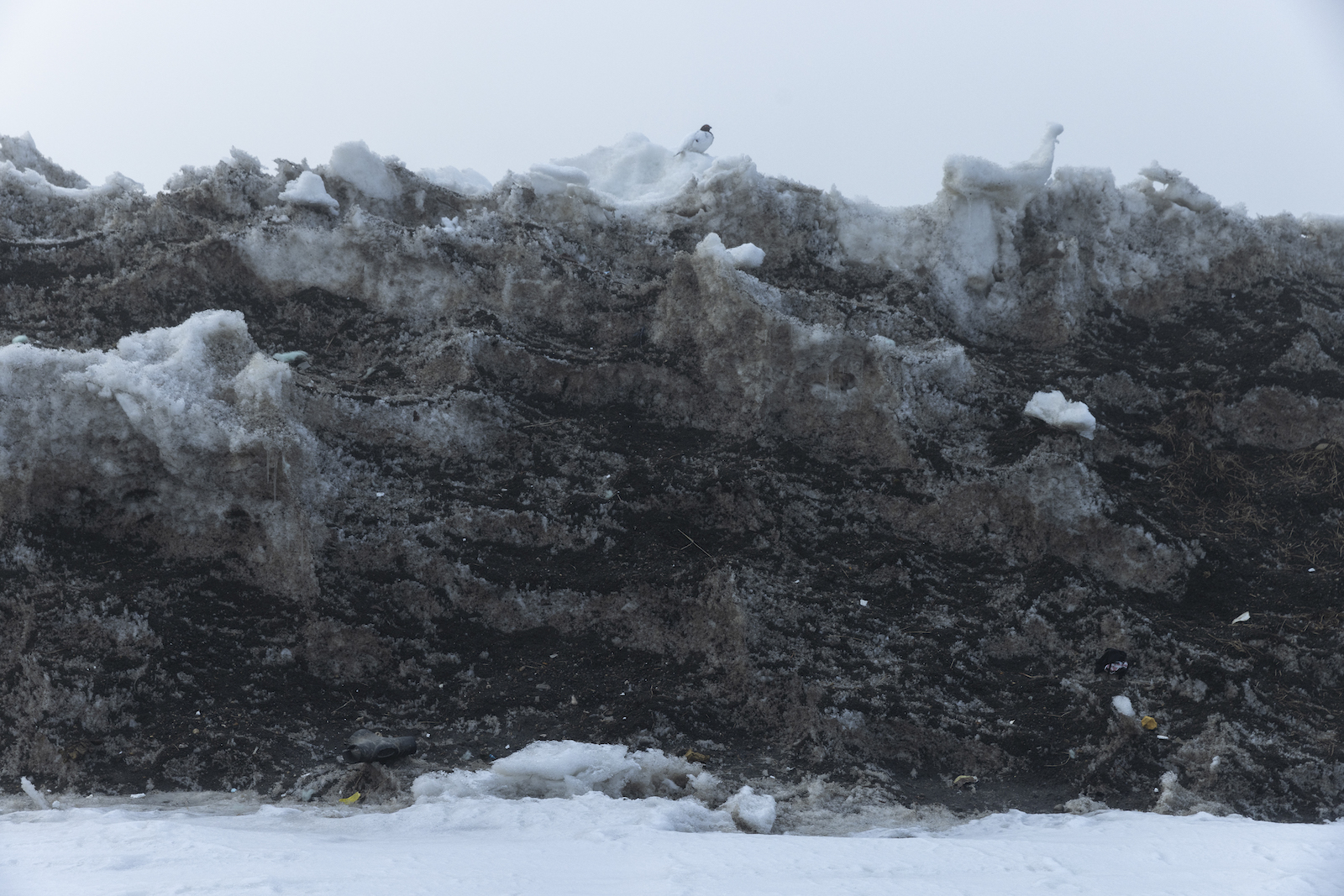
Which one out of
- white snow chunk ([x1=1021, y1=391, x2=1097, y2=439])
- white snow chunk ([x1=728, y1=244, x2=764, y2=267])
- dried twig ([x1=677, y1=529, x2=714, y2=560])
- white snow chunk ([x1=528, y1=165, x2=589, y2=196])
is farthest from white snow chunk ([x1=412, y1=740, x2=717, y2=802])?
white snow chunk ([x1=528, y1=165, x2=589, y2=196])

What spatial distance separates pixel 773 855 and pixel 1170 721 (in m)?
3.54

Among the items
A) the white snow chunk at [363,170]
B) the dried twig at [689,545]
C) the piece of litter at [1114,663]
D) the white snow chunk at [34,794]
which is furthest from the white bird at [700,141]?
the white snow chunk at [34,794]

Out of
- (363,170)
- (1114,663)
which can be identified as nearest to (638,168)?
(363,170)

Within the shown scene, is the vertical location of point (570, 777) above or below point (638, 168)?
below

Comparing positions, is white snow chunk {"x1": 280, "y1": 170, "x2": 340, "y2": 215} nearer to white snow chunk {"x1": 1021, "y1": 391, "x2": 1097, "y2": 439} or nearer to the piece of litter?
white snow chunk {"x1": 1021, "y1": 391, "x2": 1097, "y2": 439}

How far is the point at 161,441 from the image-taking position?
6832 mm

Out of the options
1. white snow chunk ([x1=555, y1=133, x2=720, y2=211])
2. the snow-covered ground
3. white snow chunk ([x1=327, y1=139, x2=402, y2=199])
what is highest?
white snow chunk ([x1=555, y1=133, x2=720, y2=211])

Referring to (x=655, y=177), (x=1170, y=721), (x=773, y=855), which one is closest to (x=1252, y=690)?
(x=1170, y=721)

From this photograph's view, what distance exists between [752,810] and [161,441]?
5.21 meters

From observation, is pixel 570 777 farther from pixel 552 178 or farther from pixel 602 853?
pixel 552 178

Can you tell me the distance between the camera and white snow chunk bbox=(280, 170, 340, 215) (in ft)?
29.4

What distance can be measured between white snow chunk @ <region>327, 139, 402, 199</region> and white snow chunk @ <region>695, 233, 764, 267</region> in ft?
11.6

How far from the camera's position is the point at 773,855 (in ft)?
15.8

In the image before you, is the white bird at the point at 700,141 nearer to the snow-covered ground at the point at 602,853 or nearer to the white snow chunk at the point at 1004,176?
the white snow chunk at the point at 1004,176
